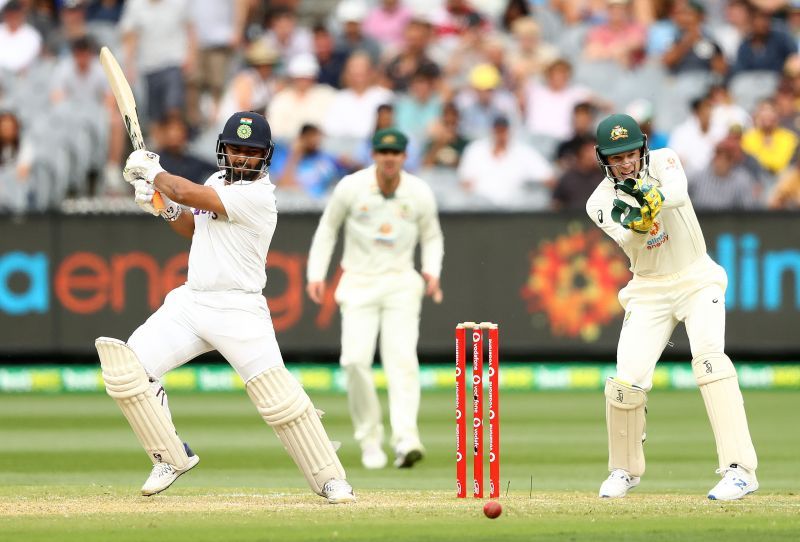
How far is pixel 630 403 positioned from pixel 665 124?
314 inches

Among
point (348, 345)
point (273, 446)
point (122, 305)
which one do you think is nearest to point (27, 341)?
point (122, 305)

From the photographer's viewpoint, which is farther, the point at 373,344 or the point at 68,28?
the point at 68,28

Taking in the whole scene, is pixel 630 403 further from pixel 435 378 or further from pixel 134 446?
pixel 435 378

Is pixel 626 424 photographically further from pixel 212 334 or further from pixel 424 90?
pixel 424 90

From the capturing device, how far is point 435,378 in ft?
43.8

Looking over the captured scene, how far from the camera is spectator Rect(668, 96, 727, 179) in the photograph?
46.0 feet

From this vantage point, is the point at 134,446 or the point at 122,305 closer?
the point at 134,446

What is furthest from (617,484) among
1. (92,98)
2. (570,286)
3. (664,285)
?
(92,98)

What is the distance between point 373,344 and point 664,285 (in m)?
2.42

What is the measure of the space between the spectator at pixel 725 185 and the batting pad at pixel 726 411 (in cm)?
675

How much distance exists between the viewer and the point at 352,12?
50.6 feet

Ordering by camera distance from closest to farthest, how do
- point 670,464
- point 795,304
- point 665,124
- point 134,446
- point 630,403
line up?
point 630,403, point 670,464, point 134,446, point 795,304, point 665,124

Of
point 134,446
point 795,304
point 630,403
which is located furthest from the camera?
point 795,304

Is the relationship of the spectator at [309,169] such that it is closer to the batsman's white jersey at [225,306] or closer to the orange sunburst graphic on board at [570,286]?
the orange sunburst graphic on board at [570,286]
